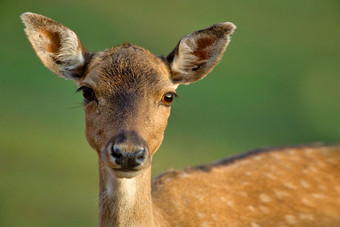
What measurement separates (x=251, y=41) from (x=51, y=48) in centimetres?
1612

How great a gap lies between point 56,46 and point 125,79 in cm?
85

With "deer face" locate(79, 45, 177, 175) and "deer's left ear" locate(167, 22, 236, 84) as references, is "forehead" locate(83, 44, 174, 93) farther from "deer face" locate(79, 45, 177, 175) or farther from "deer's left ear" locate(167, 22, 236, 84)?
"deer's left ear" locate(167, 22, 236, 84)

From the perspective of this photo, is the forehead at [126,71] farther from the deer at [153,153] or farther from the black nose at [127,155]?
the black nose at [127,155]

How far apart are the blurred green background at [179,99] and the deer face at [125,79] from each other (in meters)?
0.49

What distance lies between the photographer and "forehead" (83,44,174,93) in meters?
3.78

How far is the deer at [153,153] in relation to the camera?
3639 mm

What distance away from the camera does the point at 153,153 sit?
3.85 m

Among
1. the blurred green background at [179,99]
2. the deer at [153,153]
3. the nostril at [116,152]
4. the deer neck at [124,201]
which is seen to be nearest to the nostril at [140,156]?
the deer at [153,153]

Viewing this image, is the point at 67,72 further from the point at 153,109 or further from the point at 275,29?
the point at 275,29

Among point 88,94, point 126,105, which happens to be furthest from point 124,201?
point 88,94

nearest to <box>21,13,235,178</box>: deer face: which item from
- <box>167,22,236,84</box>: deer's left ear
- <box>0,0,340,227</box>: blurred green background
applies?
<box>167,22,236,84</box>: deer's left ear

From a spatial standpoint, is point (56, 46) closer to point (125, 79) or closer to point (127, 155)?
point (125, 79)

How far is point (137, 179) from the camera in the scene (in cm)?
374

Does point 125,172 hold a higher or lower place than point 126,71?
lower
